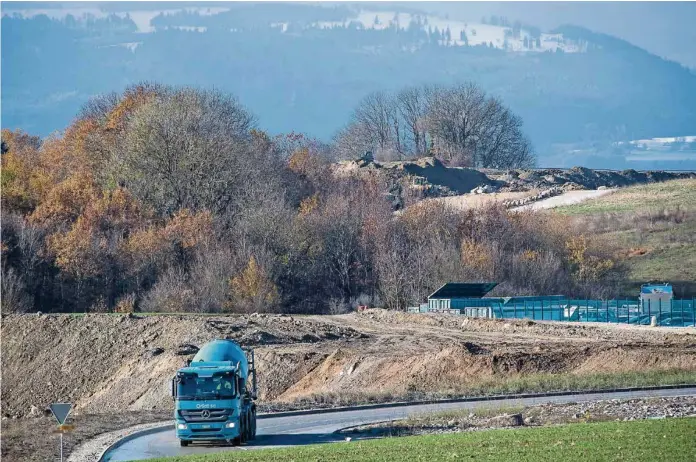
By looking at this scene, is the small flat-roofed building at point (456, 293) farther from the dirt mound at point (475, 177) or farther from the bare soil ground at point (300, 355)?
the dirt mound at point (475, 177)

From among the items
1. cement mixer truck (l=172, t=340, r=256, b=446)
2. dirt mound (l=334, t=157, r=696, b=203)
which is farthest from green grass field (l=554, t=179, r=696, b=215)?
cement mixer truck (l=172, t=340, r=256, b=446)

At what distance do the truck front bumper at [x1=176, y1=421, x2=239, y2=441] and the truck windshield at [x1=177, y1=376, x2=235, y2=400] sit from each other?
76 cm

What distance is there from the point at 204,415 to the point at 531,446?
980cm

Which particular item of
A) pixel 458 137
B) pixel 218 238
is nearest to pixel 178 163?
pixel 218 238

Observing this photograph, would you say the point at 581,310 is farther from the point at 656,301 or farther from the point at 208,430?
the point at 208,430

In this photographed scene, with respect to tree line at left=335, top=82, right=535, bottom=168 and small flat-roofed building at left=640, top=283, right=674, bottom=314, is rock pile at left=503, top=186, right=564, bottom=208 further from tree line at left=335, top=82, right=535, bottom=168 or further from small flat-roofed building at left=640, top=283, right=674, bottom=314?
small flat-roofed building at left=640, top=283, right=674, bottom=314

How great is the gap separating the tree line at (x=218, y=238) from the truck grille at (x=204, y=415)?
149 ft

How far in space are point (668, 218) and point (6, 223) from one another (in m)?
57.9

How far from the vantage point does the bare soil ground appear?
164ft

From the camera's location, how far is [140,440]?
1505 inches

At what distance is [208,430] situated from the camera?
116 feet

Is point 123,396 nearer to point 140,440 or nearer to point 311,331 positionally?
point 311,331

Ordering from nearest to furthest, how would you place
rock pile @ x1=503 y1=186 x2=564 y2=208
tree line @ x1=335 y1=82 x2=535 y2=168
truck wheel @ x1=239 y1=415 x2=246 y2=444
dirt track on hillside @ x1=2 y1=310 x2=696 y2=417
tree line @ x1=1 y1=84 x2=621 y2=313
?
truck wheel @ x1=239 y1=415 x2=246 y2=444
dirt track on hillside @ x1=2 y1=310 x2=696 y2=417
tree line @ x1=1 y1=84 x2=621 y2=313
rock pile @ x1=503 y1=186 x2=564 y2=208
tree line @ x1=335 y1=82 x2=535 y2=168

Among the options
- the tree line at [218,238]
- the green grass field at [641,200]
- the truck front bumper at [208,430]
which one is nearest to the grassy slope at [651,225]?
the green grass field at [641,200]
